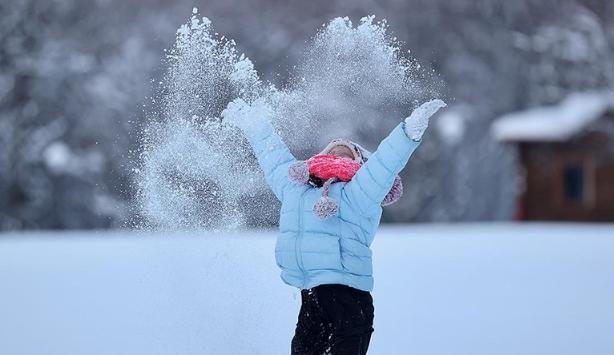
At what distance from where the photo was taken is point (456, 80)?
29.3 m

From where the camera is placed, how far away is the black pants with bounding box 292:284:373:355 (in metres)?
3.93

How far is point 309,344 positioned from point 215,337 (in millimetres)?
1391

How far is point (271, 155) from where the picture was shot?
4.49 metres

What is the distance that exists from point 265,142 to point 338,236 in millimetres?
718

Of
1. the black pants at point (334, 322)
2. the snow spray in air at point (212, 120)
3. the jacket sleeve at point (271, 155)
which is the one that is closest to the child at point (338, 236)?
the black pants at point (334, 322)

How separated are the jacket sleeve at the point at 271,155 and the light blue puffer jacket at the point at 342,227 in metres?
0.20

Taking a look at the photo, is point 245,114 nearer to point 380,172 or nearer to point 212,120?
point 380,172

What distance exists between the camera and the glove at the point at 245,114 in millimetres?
4625

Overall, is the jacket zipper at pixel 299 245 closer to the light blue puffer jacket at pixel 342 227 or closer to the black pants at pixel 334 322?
the light blue puffer jacket at pixel 342 227

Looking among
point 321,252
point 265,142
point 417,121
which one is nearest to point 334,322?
point 321,252

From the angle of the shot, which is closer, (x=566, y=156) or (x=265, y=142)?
(x=265, y=142)

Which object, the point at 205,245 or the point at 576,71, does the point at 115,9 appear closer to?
the point at 576,71

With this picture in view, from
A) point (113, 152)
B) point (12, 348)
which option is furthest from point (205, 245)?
point (113, 152)

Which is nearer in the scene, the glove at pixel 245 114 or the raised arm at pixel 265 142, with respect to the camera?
the raised arm at pixel 265 142
